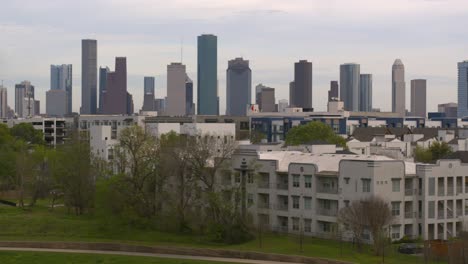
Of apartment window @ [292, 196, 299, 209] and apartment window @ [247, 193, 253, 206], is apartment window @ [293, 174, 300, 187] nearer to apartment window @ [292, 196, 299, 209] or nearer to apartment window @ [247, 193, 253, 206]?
apartment window @ [292, 196, 299, 209]

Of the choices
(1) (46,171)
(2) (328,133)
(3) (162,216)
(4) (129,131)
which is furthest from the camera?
(2) (328,133)

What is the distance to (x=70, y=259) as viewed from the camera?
5209 centimetres

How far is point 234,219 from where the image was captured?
57.1m

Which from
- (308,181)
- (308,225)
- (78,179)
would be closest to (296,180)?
(308,181)

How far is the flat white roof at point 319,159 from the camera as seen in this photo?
194 ft

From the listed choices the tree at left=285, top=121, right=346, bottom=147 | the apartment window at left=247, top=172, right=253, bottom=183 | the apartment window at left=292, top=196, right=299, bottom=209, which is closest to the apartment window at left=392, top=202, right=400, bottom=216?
the apartment window at left=292, top=196, right=299, bottom=209

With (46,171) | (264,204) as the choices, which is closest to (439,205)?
(264,204)

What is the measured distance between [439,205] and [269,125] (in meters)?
93.5

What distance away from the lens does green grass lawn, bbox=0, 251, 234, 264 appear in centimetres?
5085

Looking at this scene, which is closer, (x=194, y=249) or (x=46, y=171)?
(x=194, y=249)

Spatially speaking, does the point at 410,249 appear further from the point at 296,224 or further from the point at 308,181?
the point at 296,224

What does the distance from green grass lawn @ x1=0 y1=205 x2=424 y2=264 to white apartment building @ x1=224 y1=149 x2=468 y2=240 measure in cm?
270

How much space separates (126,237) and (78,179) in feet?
48.6

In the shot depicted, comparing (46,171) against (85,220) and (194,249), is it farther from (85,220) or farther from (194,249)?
(194,249)
